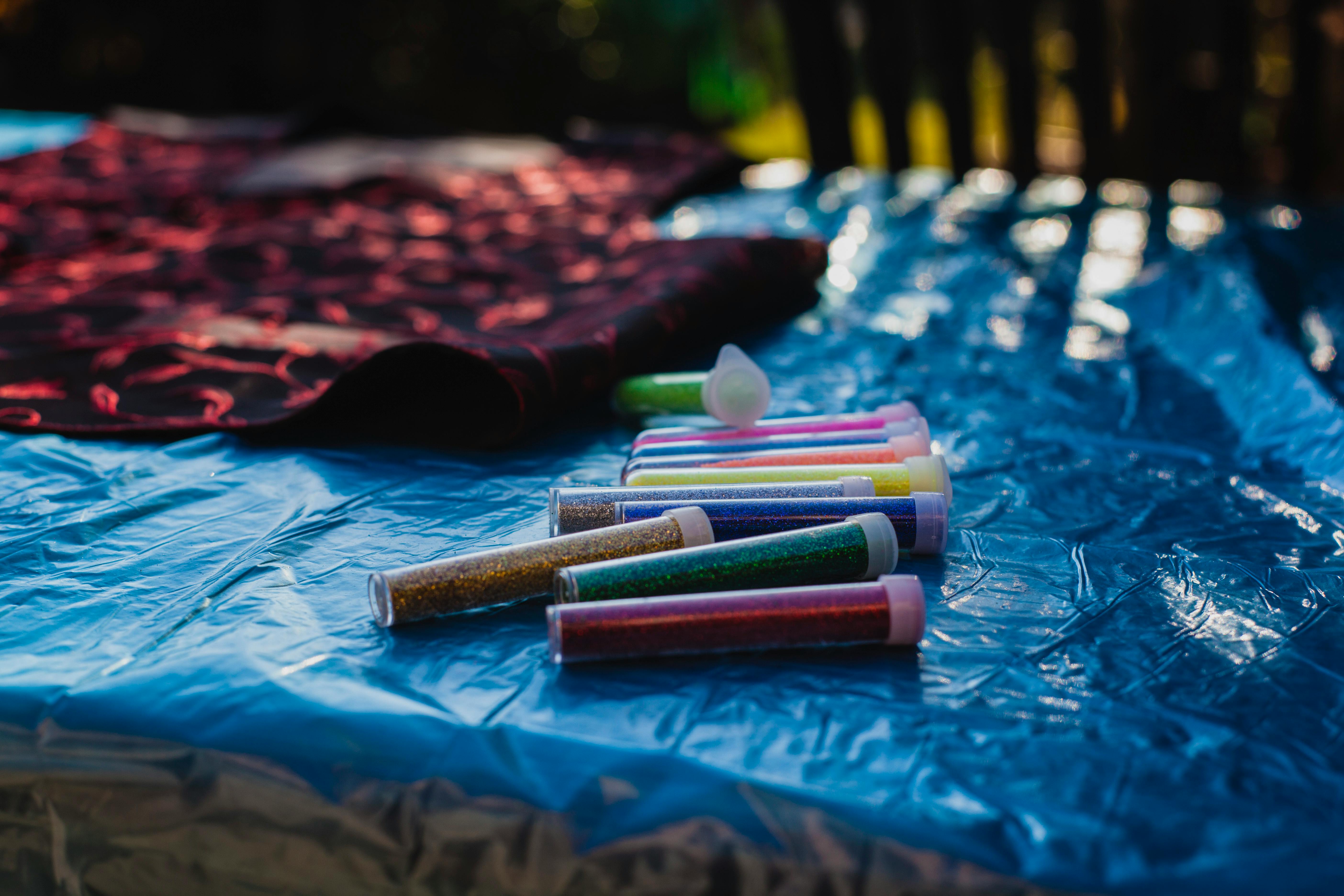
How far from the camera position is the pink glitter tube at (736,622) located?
80 cm

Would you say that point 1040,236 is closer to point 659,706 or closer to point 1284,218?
point 1284,218

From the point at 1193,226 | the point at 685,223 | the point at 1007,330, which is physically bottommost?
the point at 1007,330

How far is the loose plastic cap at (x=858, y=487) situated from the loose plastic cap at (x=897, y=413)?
0.20m

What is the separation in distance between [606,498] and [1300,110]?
274cm

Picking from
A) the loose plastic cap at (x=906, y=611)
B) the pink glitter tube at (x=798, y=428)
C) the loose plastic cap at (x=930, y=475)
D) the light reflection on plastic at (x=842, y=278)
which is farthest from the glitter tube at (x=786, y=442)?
the light reflection on plastic at (x=842, y=278)

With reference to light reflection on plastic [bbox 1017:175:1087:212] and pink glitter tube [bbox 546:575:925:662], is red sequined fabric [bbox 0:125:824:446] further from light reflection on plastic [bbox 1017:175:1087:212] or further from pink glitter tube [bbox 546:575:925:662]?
light reflection on plastic [bbox 1017:175:1087:212]

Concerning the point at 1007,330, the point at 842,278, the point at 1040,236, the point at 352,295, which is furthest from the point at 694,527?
the point at 1040,236

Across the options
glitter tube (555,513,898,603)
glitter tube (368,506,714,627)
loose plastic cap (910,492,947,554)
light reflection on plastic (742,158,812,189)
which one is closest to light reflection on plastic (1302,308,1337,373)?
loose plastic cap (910,492,947,554)

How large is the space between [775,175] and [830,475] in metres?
1.96

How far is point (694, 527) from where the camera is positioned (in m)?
0.94

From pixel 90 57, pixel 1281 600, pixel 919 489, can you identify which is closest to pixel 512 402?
pixel 919 489

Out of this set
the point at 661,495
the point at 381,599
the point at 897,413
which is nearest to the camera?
the point at 381,599

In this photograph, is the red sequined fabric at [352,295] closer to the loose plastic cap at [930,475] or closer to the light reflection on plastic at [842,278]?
the light reflection on plastic at [842,278]

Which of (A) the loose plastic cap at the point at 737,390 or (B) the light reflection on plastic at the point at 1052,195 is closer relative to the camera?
(A) the loose plastic cap at the point at 737,390
